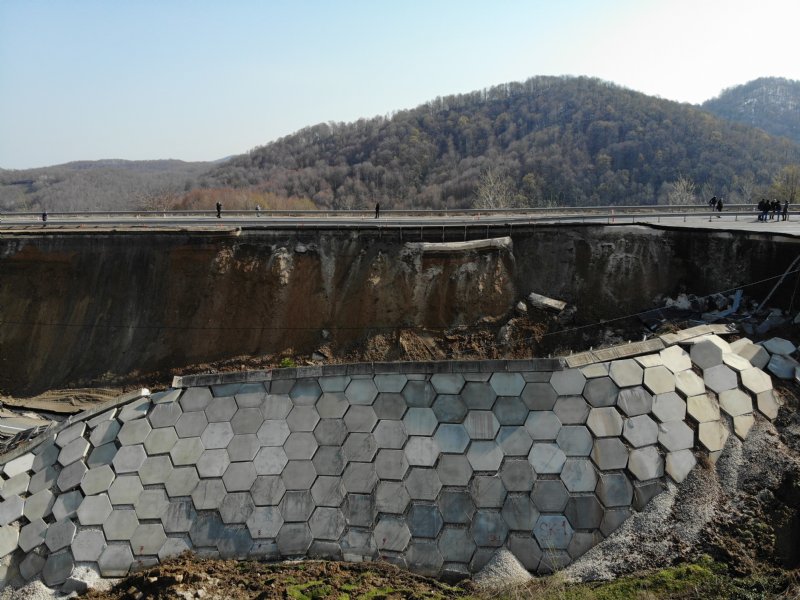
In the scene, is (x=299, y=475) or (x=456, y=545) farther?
(x=299, y=475)

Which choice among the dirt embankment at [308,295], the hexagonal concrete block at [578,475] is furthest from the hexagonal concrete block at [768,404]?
the dirt embankment at [308,295]

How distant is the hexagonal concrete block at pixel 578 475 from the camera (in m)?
8.83

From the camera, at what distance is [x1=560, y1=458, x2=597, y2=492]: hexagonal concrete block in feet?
29.0

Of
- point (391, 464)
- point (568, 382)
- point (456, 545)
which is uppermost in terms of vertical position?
point (568, 382)

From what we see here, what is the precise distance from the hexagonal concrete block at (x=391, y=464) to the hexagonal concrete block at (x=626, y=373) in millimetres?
3949

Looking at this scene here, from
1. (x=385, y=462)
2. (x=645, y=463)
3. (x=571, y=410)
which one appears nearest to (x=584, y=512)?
(x=645, y=463)

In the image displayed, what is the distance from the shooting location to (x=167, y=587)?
7.66m

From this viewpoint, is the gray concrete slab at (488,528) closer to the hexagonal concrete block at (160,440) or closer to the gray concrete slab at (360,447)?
the gray concrete slab at (360,447)

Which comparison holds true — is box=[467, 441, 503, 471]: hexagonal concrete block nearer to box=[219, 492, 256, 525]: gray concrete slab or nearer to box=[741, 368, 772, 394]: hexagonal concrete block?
box=[219, 492, 256, 525]: gray concrete slab

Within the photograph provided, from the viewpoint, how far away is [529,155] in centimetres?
Result: 7731

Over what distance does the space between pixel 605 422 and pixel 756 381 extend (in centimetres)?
304

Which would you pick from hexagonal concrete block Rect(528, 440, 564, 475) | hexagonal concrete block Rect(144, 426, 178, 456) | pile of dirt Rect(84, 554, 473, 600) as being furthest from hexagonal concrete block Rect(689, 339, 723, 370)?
hexagonal concrete block Rect(144, 426, 178, 456)

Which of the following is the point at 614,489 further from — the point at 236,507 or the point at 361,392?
the point at 236,507

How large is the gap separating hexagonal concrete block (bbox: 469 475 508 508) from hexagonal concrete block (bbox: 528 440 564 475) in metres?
0.65
